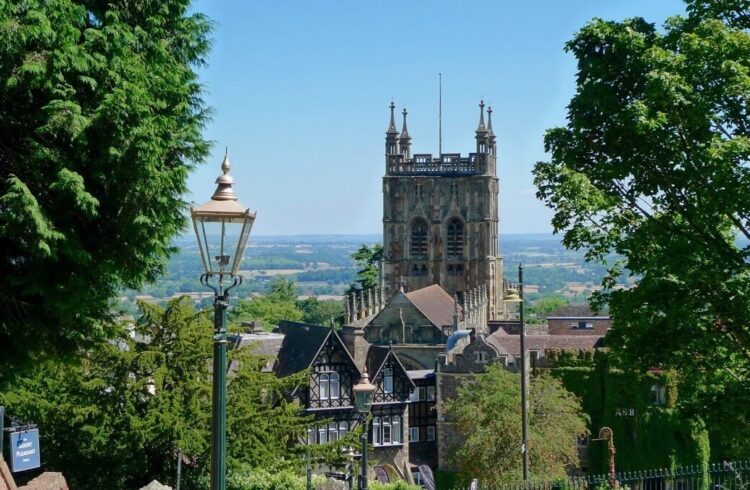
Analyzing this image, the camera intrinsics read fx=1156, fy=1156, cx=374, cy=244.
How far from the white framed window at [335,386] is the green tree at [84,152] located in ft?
109

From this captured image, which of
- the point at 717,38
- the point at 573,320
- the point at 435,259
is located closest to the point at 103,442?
the point at 717,38

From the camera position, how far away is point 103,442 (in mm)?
33500

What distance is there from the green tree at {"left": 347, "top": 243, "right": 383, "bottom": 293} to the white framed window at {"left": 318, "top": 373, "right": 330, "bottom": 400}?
196ft

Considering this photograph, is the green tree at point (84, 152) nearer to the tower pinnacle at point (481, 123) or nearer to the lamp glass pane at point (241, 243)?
the lamp glass pane at point (241, 243)

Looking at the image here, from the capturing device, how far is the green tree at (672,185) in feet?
65.8

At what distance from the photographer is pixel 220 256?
11.4m

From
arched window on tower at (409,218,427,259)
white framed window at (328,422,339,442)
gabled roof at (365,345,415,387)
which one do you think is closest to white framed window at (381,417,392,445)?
gabled roof at (365,345,415,387)

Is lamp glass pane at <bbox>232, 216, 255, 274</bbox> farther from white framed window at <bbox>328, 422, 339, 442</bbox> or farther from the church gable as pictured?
the church gable

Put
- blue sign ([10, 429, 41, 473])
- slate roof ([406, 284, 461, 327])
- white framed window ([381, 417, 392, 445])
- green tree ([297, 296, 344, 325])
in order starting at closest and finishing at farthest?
blue sign ([10, 429, 41, 473]) → white framed window ([381, 417, 392, 445]) → slate roof ([406, 284, 461, 327]) → green tree ([297, 296, 344, 325])

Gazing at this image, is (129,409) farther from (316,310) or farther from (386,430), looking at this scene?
(316,310)

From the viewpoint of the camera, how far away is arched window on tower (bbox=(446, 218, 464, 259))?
328ft

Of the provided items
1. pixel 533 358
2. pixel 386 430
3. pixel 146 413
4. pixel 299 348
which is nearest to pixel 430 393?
pixel 386 430

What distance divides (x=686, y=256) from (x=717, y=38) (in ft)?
12.5

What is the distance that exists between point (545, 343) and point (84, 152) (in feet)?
153
